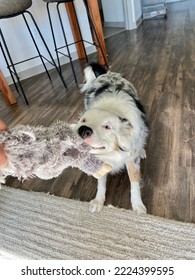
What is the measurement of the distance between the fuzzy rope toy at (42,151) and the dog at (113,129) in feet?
0.15

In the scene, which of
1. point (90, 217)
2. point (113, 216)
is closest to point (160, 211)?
point (113, 216)

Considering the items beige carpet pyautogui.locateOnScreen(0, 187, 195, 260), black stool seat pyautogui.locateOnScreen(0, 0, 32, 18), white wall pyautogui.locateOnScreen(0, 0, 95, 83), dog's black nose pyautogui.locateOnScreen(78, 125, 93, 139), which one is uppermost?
black stool seat pyautogui.locateOnScreen(0, 0, 32, 18)

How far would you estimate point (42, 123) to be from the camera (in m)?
2.16

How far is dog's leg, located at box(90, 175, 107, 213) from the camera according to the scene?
1297 millimetres

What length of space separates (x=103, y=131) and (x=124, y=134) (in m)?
0.16

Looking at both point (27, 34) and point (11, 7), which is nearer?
point (11, 7)

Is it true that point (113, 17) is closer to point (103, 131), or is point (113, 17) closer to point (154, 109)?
point (154, 109)

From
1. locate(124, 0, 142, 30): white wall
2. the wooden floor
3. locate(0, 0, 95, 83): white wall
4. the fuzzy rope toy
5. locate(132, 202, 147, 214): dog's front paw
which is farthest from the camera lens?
locate(124, 0, 142, 30): white wall

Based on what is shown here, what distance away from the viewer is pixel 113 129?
1.01 meters

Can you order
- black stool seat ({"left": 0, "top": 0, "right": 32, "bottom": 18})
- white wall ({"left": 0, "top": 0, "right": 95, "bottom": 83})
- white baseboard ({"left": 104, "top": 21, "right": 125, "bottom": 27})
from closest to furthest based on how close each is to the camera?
1. black stool seat ({"left": 0, "top": 0, "right": 32, "bottom": 18})
2. white wall ({"left": 0, "top": 0, "right": 95, "bottom": 83})
3. white baseboard ({"left": 104, "top": 21, "right": 125, "bottom": 27})

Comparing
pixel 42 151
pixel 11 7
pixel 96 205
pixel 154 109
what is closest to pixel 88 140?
pixel 42 151

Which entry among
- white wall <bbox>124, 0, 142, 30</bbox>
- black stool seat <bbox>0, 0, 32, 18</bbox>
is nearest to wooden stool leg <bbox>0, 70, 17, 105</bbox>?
black stool seat <bbox>0, 0, 32, 18</bbox>

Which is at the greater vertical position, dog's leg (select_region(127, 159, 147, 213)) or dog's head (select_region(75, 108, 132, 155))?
dog's head (select_region(75, 108, 132, 155))

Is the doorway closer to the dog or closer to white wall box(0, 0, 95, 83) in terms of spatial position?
white wall box(0, 0, 95, 83)
